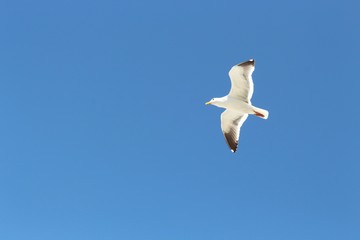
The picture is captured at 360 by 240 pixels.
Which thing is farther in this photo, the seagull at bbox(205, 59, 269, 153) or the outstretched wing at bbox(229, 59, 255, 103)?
the seagull at bbox(205, 59, 269, 153)

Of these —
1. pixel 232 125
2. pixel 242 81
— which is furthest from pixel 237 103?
pixel 232 125

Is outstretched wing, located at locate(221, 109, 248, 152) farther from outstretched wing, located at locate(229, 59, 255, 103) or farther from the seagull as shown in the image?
outstretched wing, located at locate(229, 59, 255, 103)

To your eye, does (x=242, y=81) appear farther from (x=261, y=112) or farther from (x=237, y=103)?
(x=261, y=112)

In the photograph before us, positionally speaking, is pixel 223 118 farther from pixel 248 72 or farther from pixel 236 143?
pixel 248 72

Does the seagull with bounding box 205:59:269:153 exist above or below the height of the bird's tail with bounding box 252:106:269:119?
above

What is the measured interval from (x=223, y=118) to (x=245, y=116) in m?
0.88

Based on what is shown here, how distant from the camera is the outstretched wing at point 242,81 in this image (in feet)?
61.4

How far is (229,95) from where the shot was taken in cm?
1988

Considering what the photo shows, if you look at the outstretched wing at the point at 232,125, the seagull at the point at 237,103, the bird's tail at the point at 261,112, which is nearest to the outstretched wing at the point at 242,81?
the seagull at the point at 237,103

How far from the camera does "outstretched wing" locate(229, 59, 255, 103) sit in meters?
18.7

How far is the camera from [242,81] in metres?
19.2

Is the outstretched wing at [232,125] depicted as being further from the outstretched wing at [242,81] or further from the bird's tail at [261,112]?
the bird's tail at [261,112]

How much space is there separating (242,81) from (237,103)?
93cm

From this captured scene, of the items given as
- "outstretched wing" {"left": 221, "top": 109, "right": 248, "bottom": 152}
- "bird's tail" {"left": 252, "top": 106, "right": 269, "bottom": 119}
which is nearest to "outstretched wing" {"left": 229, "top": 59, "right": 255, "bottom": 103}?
"bird's tail" {"left": 252, "top": 106, "right": 269, "bottom": 119}
